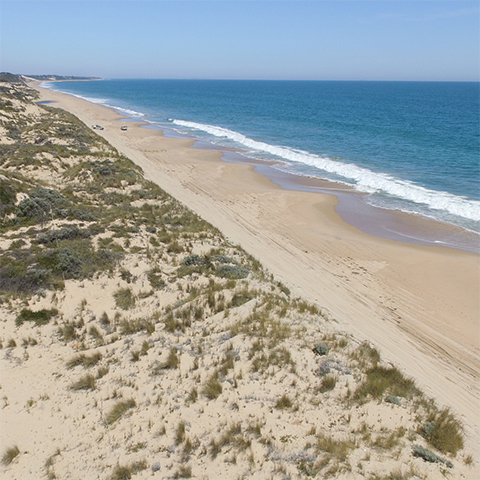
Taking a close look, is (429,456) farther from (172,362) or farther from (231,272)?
(231,272)

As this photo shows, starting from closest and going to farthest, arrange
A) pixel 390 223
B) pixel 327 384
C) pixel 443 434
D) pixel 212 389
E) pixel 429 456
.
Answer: pixel 429 456
pixel 443 434
pixel 212 389
pixel 327 384
pixel 390 223

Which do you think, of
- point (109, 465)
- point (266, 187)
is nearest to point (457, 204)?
point (266, 187)

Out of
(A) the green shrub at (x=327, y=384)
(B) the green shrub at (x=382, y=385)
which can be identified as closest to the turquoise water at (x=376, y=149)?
(B) the green shrub at (x=382, y=385)

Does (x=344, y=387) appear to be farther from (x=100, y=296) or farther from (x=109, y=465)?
(x=100, y=296)

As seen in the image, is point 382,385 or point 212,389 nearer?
point 212,389

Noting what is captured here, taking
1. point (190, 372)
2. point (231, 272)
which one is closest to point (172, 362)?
point (190, 372)

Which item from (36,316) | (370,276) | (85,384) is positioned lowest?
(370,276)

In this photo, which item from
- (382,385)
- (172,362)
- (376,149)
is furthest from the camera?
(376,149)
